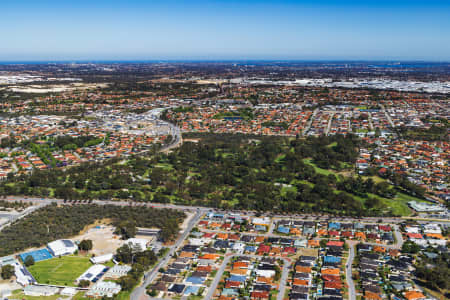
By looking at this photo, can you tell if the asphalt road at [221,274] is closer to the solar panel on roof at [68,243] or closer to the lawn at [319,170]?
the solar panel on roof at [68,243]

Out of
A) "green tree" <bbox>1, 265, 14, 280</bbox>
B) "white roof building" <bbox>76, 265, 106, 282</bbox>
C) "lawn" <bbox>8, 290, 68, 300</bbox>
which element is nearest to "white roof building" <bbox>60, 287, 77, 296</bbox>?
"lawn" <bbox>8, 290, 68, 300</bbox>

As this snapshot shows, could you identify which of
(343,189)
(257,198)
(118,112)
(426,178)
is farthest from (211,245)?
(118,112)

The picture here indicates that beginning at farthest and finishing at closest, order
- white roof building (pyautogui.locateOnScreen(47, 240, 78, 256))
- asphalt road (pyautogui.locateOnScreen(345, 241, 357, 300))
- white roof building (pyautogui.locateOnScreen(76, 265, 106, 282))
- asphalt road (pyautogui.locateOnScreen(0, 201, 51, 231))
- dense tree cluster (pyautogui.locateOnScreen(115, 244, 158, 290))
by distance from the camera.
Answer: asphalt road (pyautogui.locateOnScreen(0, 201, 51, 231)) → white roof building (pyautogui.locateOnScreen(47, 240, 78, 256)) → white roof building (pyautogui.locateOnScreen(76, 265, 106, 282)) → dense tree cluster (pyautogui.locateOnScreen(115, 244, 158, 290)) → asphalt road (pyautogui.locateOnScreen(345, 241, 357, 300))

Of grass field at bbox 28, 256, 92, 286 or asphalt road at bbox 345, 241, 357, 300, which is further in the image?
grass field at bbox 28, 256, 92, 286

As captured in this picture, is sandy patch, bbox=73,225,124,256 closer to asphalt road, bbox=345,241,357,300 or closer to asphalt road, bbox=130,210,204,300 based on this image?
asphalt road, bbox=130,210,204,300

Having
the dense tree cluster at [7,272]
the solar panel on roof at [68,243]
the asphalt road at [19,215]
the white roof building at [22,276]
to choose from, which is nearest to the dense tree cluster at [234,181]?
the asphalt road at [19,215]

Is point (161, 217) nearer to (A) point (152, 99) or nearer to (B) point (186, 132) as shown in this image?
(B) point (186, 132)
